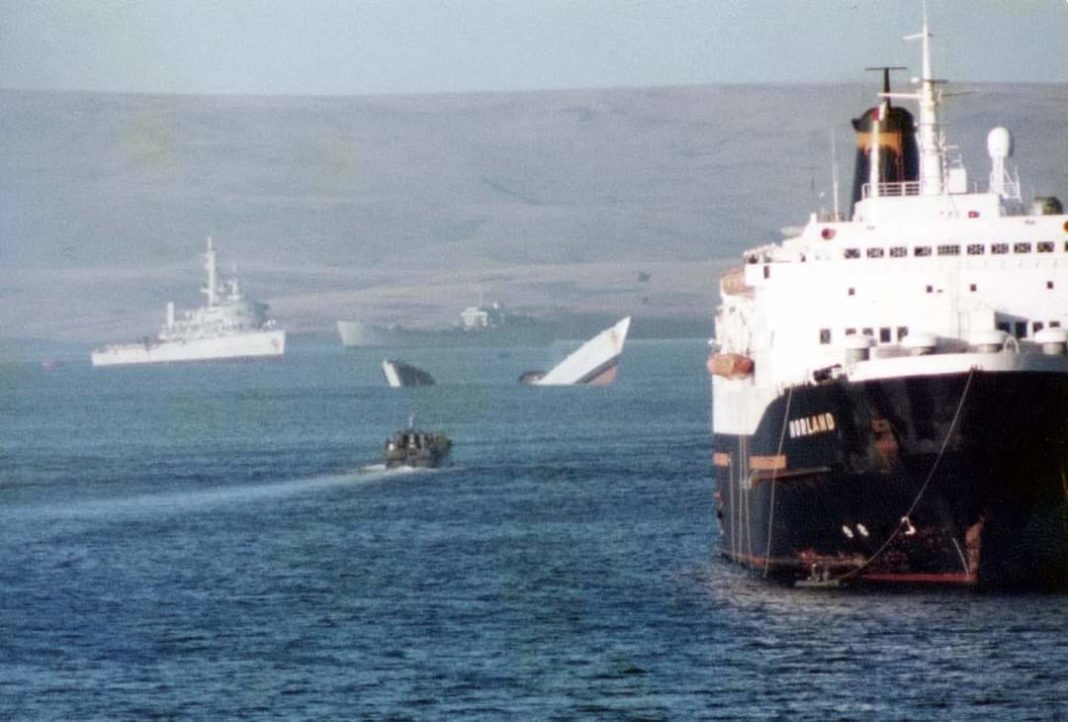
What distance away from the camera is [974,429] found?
43.4 metres

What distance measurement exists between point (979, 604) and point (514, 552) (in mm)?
18028

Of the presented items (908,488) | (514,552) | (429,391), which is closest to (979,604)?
(908,488)

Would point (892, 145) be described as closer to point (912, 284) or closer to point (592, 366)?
point (912, 284)

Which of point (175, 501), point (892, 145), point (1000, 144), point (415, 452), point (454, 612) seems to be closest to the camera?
point (454, 612)

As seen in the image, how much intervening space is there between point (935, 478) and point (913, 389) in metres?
1.70

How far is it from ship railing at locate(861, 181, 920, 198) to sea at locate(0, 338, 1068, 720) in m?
8.68

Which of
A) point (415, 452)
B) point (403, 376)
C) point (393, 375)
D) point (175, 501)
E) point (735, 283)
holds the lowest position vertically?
point (175, 501)

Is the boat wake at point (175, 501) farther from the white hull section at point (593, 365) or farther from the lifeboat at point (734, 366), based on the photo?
the white hull section at point (593, 365)

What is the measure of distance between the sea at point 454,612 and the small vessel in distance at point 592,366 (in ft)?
283

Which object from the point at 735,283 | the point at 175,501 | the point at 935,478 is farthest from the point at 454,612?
the point at 175,501

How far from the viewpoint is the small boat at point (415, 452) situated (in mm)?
89812

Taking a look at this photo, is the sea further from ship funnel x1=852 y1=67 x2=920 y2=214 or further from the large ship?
ship funnel x1=852 y1=67 x2=920 y2=214

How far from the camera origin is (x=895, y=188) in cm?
5194

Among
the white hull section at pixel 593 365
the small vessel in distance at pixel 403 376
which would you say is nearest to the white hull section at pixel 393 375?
the small vessel in distance at pixel 403 376
